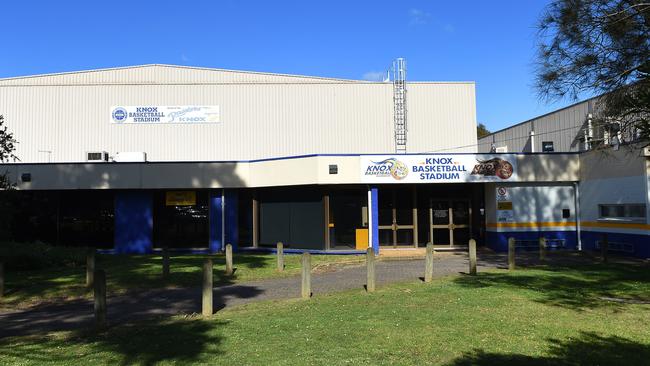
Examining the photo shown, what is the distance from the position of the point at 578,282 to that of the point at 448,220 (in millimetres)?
10420

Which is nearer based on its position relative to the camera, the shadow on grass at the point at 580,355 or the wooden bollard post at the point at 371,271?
the shadow on grass at the point at 580,355

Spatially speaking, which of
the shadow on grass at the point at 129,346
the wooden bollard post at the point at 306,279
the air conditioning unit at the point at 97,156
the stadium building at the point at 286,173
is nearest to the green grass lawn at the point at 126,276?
the wooden bollard post at the point at 306,279

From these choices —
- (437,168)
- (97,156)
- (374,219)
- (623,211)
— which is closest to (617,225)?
(623,211)

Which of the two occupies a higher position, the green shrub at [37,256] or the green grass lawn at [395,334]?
the green shrub at [37,256]

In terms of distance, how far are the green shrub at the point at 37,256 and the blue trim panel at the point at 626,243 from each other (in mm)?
18458

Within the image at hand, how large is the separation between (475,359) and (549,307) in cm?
382

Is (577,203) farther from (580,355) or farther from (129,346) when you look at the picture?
(129,346)

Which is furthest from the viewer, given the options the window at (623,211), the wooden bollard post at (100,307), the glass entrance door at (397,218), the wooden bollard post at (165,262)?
the glass entrance door at (397,218)

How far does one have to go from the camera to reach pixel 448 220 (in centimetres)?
2248

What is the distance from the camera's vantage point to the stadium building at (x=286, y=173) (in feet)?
69.0

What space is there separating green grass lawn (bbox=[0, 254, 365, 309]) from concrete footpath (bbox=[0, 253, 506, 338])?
2.18 ft

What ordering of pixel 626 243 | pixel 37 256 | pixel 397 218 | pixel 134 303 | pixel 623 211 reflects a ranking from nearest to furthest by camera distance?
pixel 134 303 < pixel 37 256 < pixel 626 243 < pixel 623 211 < pixel 397 218

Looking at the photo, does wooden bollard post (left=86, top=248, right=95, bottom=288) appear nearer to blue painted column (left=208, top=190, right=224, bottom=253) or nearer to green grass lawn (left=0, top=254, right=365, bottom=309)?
green grass lawn (left=0, top=254, right=365, bottom=309)

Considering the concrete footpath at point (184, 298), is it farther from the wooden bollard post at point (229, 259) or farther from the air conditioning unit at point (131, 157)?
the air conditioning unit at point (131, 157)
